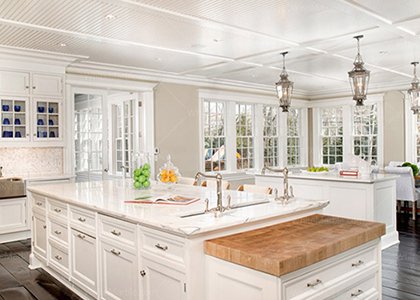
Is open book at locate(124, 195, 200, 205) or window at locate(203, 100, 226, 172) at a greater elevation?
window at locate(203, 100, 226, 172)

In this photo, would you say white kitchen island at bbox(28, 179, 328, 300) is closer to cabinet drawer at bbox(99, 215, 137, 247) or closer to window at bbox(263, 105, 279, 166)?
cabinet drawer at bbox(99, 215, 137, 247)

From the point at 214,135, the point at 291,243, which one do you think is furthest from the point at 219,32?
the point at 214,135

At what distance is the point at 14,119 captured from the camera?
5.50 metres

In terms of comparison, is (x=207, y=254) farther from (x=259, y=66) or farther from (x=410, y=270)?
(x=259, y=66)

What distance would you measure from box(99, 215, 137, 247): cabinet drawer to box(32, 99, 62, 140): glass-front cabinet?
332 cm

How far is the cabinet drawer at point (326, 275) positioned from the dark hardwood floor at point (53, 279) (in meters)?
1.11

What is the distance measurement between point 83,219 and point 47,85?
3275 mm

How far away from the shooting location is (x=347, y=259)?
2.27 m

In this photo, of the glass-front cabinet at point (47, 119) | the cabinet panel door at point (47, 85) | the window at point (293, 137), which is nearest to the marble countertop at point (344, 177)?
the glass-front cabinet at point (47, 119)

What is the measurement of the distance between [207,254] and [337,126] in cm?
847

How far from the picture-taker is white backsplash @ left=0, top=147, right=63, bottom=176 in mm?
5723

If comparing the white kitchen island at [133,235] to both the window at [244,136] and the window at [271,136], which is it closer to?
the window at [244,136]

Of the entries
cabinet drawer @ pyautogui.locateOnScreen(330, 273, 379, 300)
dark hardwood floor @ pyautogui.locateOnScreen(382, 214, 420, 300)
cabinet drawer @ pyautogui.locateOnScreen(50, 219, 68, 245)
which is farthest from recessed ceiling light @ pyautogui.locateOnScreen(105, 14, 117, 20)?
dark hardwood floor @ pyautogui.locateOnScreen(382, 214, 420, 300)

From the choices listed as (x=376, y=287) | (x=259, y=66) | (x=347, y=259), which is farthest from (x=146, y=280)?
(x=259, y=66)
